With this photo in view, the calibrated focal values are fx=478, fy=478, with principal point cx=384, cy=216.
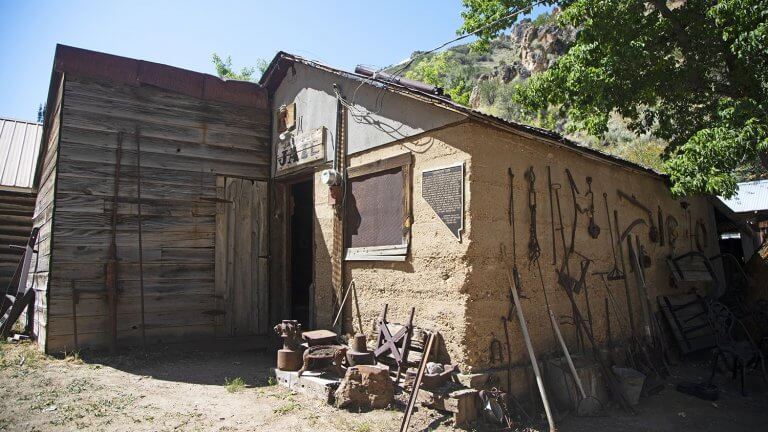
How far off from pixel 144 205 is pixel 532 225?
20.7ft

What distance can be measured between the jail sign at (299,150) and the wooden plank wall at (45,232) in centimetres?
356

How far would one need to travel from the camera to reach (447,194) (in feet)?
18.9

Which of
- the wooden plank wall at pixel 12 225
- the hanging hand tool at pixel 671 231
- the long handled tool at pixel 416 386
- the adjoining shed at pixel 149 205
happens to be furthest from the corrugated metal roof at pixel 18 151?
the hanging hand tool at pixel 671 231

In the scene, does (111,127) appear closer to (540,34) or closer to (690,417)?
(690,417)

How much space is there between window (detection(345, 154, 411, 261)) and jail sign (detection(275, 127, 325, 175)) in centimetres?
101

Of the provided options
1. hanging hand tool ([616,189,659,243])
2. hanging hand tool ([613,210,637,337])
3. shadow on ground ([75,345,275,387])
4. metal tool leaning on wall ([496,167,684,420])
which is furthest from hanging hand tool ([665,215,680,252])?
shadow on ground ([75,345,275,387])

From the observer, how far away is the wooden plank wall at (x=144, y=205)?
7496mm

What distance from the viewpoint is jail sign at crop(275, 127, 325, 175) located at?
8.05 m

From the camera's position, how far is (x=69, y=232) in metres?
7.48

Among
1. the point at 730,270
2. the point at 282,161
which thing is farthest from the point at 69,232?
the point at 730,270

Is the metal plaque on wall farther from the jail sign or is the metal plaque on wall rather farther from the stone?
the jail sign

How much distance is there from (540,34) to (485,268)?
43188 millimetres

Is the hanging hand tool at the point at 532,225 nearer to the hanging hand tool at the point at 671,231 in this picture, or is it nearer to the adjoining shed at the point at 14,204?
the hanging hand tool at the point at 671,231

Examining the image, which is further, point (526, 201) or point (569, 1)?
point (569, 1)
